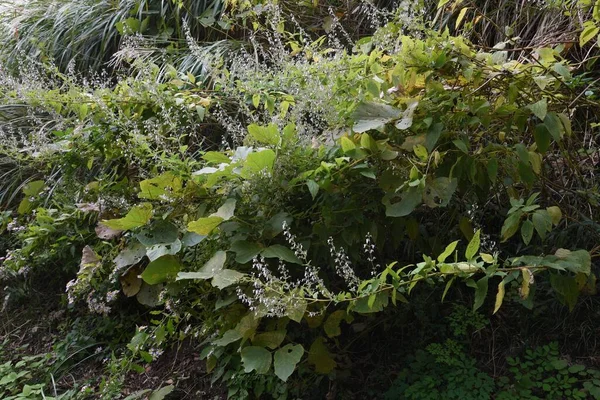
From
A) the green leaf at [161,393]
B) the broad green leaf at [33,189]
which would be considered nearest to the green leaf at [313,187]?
the green leaf at [161,393]

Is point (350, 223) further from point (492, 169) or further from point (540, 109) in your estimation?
point (540, 109)

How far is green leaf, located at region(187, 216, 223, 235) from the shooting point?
1.79m

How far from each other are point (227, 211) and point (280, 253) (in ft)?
0.67

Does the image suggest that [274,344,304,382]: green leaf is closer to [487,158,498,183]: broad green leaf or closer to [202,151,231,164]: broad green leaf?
[202,151,231,164]: broad green leaf

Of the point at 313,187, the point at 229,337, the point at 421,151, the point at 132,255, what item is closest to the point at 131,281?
the point at 132,255

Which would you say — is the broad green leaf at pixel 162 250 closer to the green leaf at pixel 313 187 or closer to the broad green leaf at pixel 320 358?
the green leaf at pixel 313 187

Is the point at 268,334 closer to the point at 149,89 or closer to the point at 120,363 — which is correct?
the point at 120,363

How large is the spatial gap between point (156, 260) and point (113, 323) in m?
1.35

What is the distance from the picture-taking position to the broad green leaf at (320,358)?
7.05 feet

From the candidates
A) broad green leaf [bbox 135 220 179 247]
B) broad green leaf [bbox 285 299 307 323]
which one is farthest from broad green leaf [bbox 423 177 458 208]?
broad green leaf [bbox 135 220 179 247]

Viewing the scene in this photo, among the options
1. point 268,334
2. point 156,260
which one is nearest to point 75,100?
point 156,260

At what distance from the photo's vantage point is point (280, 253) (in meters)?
1.82

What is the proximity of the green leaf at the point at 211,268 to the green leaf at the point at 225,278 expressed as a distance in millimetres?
23

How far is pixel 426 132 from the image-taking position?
5.95 feet
